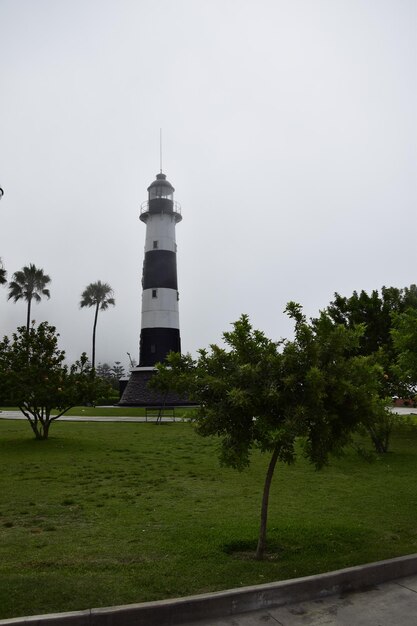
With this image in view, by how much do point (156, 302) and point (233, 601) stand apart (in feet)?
121

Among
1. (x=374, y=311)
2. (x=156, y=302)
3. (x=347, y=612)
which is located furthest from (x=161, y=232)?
(x=347, y=612)

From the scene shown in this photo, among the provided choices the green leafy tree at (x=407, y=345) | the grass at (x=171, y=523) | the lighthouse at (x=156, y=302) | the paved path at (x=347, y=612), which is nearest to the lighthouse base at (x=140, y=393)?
the lighthouse at (x=156, y=302)

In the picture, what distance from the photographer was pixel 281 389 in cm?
690

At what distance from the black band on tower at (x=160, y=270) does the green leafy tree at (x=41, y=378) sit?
69.4ft

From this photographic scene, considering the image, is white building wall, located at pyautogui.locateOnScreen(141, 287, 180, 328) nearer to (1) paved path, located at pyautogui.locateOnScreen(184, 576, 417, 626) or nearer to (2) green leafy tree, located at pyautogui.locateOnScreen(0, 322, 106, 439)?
(2) green leafy tree, located at pyautogui.locateOnScreen(0, 322, 106, 439)

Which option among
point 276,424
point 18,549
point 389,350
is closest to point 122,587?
point 18,549

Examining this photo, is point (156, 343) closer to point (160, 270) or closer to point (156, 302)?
point (156, 302)

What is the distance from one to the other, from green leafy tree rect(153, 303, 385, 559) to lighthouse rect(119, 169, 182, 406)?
109ft

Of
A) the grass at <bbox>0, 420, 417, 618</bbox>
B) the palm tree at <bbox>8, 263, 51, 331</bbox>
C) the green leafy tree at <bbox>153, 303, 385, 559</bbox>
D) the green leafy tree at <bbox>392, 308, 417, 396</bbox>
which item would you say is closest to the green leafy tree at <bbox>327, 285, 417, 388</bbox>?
the green leafy tree at <bbox>392, 308, 417, 396</bbox>

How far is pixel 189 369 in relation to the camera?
7551mm

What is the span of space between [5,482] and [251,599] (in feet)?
27.9

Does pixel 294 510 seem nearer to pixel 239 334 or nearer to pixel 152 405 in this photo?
pixel 239 334

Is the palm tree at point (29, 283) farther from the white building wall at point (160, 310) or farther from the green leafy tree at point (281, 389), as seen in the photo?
the green leafy tree at point (281, 389)

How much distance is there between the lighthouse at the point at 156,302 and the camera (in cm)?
4122
